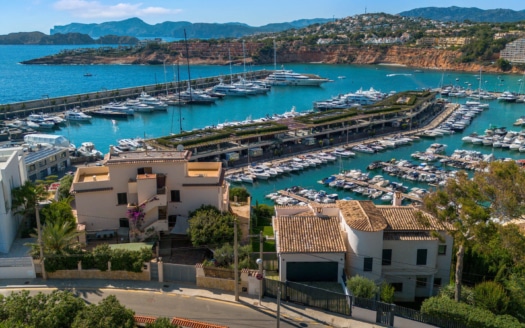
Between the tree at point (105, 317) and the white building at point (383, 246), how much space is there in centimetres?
908

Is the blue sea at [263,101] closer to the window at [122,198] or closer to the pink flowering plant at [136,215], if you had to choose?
the window at [122,198]

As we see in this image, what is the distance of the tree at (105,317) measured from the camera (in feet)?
58.1

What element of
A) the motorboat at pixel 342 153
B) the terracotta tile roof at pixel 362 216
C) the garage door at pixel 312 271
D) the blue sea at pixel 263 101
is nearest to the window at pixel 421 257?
the terracotta tile roof at pixel 362 216

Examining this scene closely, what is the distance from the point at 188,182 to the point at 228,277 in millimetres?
8569

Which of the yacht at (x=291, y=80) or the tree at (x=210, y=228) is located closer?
the tree at (x=210, y=228)

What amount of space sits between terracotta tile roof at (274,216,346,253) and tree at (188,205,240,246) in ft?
12.6

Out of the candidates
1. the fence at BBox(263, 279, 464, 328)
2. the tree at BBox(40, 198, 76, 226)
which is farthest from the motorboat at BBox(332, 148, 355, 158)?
the fence at BBox(263, 279, 464, 328)

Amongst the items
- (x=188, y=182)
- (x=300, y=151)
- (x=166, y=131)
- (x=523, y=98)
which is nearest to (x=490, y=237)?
(x=188, y=182)

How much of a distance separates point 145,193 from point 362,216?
13299mm

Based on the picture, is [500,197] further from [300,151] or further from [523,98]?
[523,98]

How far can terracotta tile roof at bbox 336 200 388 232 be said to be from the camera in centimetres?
2525

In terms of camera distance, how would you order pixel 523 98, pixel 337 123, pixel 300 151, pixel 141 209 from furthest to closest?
pixel 523 98, pixel 337 123, pixel 300 151, pixel 141 209

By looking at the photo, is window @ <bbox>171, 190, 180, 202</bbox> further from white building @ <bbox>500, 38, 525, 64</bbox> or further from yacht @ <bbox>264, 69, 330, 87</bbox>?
white building @ <bbox>500, 38, 525, 64</bbox>

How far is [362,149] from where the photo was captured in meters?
73.5
